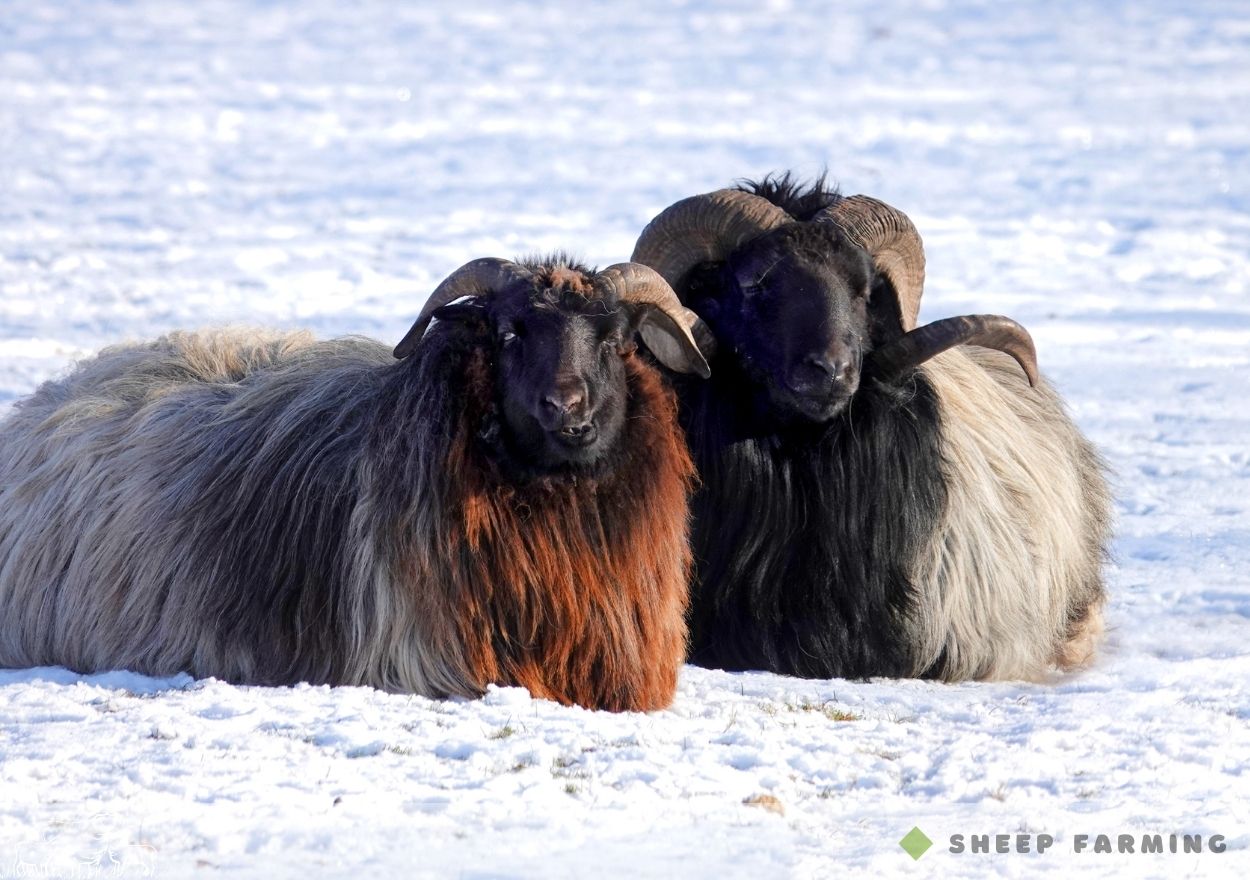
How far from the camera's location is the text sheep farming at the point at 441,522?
19.7 feet

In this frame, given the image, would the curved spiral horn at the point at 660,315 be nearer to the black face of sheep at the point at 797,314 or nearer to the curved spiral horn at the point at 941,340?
the black face of sheep at the point at 797,314

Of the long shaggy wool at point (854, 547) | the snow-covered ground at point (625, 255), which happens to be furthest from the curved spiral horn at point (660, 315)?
the snow-covered ground at point (625, 255)

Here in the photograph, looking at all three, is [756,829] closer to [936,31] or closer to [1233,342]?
[1233,342]

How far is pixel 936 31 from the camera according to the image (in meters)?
31.9

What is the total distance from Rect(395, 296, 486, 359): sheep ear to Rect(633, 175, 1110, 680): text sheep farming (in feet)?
4.10

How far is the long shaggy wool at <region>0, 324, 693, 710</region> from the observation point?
19.8 ft

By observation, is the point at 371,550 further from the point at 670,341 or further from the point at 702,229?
the point at 702,229

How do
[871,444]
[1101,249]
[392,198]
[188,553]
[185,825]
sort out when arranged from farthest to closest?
[392,198] → [1101,249] → [871,444] → [188,553] → [185,825]

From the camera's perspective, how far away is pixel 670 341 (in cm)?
675

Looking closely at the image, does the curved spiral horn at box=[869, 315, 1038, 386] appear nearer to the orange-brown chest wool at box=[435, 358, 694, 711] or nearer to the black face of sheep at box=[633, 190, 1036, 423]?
the black face of sheep at box=[633, 190, 1036, 423]

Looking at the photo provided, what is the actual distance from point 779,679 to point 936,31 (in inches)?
1057

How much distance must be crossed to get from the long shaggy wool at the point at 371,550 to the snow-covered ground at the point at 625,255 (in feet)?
0.83

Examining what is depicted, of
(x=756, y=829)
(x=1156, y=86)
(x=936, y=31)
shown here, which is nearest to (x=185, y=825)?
(x=756, y=829)

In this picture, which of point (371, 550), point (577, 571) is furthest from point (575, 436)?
point (371, 550)
